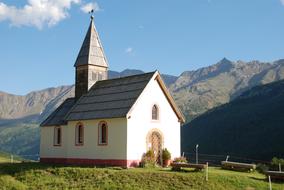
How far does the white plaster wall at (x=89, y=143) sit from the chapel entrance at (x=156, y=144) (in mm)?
3402

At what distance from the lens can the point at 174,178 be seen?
31.7 meters

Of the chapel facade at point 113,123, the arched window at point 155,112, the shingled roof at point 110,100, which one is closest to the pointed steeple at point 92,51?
the chapel facade at point 113,123

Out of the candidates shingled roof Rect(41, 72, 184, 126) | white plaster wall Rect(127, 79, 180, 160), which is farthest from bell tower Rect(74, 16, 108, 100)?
white plaster wall Rect(127, 79, 180, 160)

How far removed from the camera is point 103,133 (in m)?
39.8

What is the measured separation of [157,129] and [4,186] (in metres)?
14.6

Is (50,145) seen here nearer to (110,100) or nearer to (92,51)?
(110,100)

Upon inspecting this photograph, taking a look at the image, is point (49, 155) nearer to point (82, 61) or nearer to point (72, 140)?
point (72, 140)

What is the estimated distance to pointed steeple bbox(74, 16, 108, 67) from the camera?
47.7 metres

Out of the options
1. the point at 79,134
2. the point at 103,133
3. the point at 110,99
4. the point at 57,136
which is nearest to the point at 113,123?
the point at 103,133

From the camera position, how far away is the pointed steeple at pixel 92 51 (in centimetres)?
4769

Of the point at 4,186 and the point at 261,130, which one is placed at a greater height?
the point at 261,130

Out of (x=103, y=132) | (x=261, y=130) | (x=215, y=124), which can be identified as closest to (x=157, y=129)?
(x=103, y=132)

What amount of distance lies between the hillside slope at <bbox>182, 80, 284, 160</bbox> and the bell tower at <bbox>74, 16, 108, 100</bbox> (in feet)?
312

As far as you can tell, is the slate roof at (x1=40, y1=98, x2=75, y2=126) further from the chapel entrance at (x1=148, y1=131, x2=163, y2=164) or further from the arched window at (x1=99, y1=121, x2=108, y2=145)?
the chapel entrance at (x1=148, y1=131, x2=163, y2=164)
